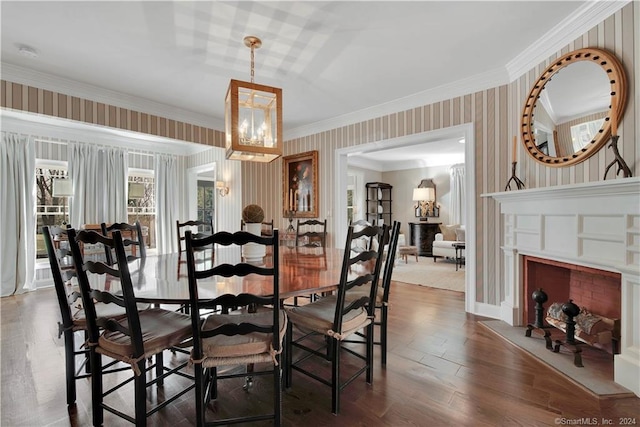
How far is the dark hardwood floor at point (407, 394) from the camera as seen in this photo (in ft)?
5.26

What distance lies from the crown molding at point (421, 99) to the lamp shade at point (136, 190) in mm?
3336

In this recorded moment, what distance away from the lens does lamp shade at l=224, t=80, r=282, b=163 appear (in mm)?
2139

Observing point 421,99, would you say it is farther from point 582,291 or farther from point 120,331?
point 120,331

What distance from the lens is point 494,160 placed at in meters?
3.12

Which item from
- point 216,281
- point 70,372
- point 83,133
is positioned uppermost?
point 83,133

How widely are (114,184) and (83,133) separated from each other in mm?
938

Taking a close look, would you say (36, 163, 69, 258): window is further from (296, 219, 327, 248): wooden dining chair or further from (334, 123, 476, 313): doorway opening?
(334, 123, 476, 313): doorway opening

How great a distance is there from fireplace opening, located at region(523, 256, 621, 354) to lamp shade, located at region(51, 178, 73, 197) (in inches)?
241

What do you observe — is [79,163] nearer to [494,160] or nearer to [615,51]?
[494,160]

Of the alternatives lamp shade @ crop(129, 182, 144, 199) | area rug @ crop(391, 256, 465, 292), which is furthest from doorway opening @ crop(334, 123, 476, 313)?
lamp shade @ crop(129, 182, 144, 199)

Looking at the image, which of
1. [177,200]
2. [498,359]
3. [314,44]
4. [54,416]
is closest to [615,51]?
[314,44]

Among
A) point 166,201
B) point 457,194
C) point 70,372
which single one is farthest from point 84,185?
point 457,194

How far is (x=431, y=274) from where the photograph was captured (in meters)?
5.26

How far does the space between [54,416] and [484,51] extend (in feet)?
13.7
